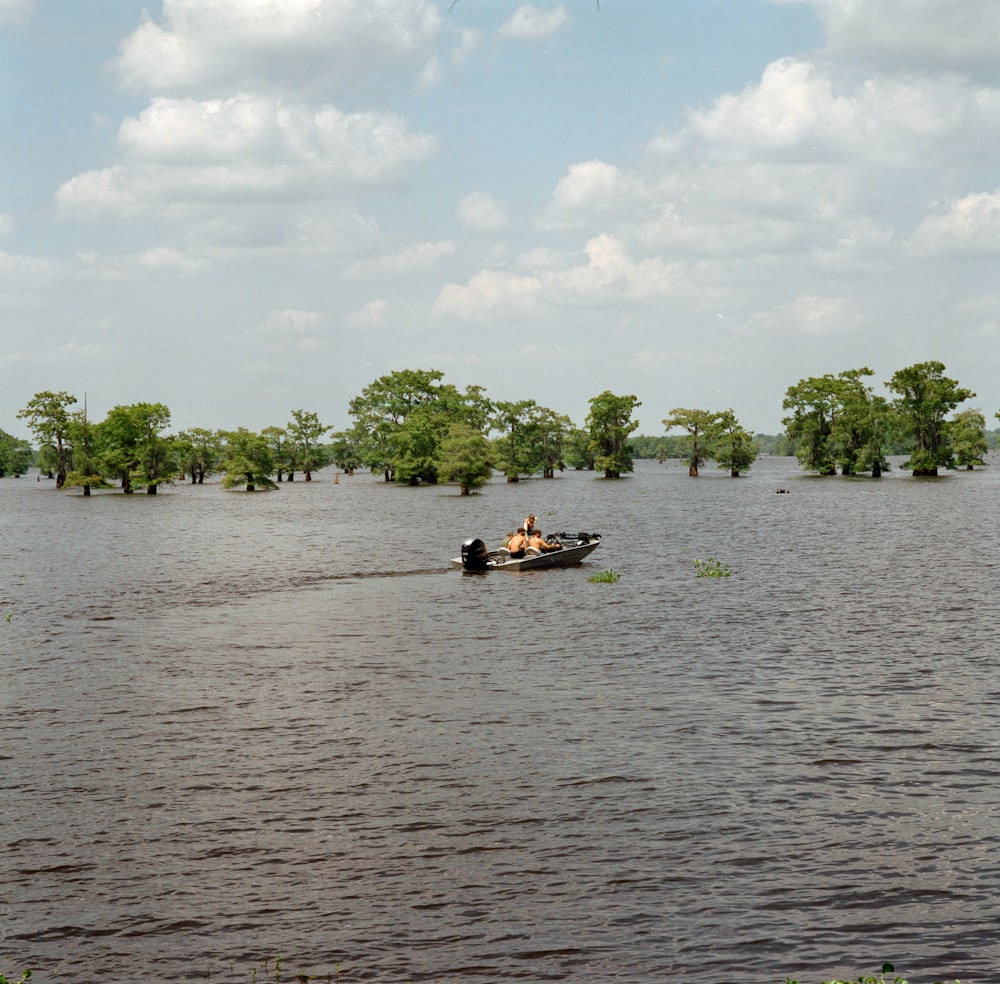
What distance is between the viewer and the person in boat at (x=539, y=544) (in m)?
51.4

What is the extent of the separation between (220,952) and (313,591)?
3321cm

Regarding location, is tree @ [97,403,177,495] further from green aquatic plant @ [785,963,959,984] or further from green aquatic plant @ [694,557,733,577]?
green aquatic plant @ [785,963,959,984]

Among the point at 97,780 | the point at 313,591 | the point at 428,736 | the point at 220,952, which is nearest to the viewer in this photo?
the point at 220,952

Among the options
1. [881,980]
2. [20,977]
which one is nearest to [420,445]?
[20,977]

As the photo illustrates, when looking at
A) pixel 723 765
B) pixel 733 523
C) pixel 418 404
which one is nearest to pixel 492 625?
pixel 723 765

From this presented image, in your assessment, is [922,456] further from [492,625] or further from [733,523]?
[492,625]

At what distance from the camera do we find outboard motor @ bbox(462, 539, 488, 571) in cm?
4856

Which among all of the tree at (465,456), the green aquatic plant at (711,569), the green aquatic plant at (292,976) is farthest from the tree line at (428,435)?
the green aquatic plant at (292,976)

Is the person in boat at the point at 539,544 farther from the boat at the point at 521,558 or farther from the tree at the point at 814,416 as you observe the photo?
the tree at the point at 814,416

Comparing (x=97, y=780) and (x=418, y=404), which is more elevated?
(x=418, y=404)

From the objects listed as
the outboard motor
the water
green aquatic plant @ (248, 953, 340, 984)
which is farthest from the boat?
green aquatic plant @ (248, 953, 340, 984)

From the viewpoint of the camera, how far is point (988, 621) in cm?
3475

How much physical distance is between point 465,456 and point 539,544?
314ft

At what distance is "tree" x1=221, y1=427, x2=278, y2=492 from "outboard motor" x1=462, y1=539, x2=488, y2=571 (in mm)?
136562
